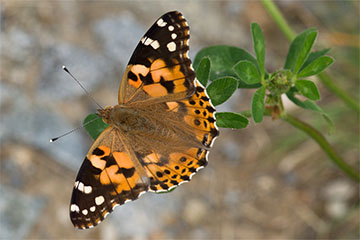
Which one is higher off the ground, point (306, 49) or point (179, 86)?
point (179, 86)

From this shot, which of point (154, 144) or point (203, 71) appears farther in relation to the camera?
point (154, 144)

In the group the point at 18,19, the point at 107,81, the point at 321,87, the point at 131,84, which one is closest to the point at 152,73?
the point at 131,84

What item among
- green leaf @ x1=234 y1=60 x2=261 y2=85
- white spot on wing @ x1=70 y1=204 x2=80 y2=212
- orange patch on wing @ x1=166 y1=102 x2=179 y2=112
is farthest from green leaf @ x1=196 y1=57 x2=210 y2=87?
white spot on wing @ x1=70 y1=204 x2=80 y2=212

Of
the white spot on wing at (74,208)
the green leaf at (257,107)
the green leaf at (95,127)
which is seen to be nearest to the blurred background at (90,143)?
the green leaf at (95,127)

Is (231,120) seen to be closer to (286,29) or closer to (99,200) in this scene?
(99,200)

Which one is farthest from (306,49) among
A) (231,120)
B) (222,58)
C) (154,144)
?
(154,144)

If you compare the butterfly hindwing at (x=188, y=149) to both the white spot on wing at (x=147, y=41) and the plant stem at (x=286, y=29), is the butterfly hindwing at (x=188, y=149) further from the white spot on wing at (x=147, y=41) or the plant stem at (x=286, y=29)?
the plant stem at (x=286, y=29)
